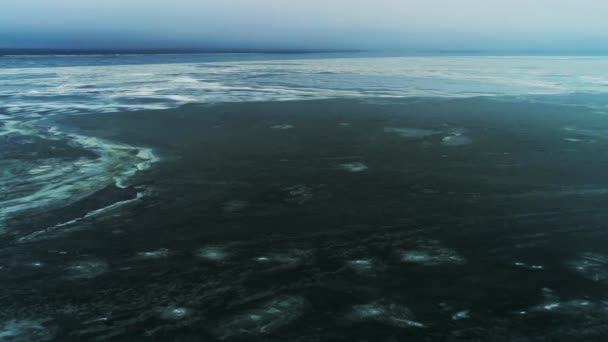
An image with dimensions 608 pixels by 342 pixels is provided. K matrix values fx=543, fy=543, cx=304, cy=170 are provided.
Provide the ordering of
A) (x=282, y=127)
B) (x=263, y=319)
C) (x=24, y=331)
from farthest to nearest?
1. (x=282, y=127)
2. (x=263, y=319)
3. (x=24, y=331)

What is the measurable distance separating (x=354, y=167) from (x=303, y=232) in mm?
3881

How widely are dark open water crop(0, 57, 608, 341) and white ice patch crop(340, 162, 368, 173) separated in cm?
7

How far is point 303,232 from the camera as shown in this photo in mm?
7750

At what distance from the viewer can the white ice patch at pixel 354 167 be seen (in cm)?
1112

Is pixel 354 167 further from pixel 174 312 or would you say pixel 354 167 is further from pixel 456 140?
pixel 174 312

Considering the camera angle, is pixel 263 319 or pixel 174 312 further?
pixel 174 312

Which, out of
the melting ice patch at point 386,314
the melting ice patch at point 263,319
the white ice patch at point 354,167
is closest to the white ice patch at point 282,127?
the white ice patch at point 354,167

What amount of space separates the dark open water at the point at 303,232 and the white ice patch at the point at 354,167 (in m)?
0.07

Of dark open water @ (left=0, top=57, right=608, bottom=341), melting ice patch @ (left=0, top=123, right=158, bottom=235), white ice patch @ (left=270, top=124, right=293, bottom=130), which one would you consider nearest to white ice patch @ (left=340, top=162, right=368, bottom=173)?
dark open water @ (left=0, top=57, right=608, bottom=341)

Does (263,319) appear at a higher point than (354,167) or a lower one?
lower

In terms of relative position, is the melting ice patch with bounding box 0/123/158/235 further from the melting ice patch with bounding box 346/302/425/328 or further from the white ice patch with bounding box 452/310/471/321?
the white ice patch with bounding box 452/310/471/321

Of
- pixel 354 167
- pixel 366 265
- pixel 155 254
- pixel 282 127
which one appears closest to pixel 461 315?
pixel 366 265

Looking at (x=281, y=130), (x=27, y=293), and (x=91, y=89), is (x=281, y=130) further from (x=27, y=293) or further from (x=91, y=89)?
(x=91, y=89)

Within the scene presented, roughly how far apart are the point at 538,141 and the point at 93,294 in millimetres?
12200
